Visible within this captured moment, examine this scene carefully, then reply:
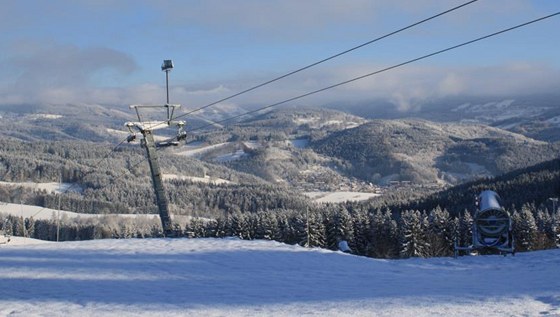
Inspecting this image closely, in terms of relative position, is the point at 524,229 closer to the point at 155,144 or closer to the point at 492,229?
the point at 492,229

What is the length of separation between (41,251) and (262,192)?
11995 centimetres

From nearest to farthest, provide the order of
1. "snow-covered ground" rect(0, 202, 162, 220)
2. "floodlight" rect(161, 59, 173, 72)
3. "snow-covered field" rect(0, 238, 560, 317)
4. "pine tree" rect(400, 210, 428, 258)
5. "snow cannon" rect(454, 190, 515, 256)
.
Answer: "snow-covered field" rect(0, 238, 560, 317), "snow cannon" rect(454, 190, 515, 256), "floodlight" rect(161, 59, 173, 72), "pine tree" rect(400, 210, 428, 258), "snow-covered ground" rect(0, 202, 162, 220)

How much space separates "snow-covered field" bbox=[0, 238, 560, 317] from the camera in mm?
9867

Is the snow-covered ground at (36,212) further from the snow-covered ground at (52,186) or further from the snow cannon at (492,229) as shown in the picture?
the snow cannon at (492,229)

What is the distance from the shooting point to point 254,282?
12648mm

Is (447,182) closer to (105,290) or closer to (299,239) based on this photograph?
(299,239)

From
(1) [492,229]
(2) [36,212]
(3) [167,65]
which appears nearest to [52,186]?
(2) [36,212]

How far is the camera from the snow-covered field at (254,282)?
9867mm

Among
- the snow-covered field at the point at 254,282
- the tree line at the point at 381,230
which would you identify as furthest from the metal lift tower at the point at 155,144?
the tree line at the point at 381,230

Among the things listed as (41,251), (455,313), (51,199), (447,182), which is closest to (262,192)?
(51,199)

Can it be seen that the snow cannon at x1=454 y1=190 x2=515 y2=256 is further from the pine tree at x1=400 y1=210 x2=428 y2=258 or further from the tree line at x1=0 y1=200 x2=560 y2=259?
the pine tree at x1=400 y1=210 x2=428 y2=258

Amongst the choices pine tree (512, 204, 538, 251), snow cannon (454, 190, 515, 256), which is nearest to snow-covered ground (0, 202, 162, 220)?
pine tree (512, 204, 538, 251)

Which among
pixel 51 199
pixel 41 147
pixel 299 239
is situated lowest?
pixel 299 239

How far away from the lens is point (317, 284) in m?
12.7
